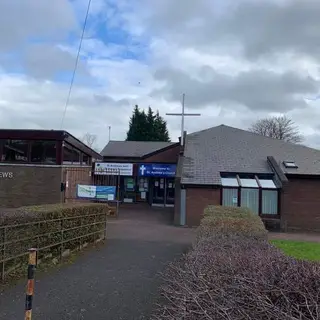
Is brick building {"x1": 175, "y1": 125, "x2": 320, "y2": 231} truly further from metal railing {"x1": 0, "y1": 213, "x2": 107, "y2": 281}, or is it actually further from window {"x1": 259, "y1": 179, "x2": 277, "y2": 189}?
metal railing {"x1": 0, "y1": 213, "x2": 107, "y2": 281}

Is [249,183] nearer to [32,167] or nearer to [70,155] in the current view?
[70,155]

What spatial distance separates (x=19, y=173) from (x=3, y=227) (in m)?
15.2

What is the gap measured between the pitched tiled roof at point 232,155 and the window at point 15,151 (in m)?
8.72

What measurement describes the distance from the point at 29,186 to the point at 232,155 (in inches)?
511

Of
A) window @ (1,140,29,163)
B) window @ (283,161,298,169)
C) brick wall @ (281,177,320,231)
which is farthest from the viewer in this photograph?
window @ (283,161,298,169)

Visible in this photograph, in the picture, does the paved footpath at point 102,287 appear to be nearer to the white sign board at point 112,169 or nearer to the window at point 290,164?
the window at point 290,164

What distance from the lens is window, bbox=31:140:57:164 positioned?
22172 mm

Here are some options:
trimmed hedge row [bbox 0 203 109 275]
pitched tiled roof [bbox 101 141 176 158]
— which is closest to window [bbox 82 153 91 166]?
pitched tiled roof [bbox 101 141 176 158]

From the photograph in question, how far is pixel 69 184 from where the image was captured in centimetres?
2375

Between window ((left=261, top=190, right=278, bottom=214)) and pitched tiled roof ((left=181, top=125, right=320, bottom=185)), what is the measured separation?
5.67 ft

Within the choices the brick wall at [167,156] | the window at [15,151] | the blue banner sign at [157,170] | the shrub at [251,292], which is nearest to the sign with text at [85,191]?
the window at [15,151]

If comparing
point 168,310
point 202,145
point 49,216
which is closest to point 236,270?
point 168,310

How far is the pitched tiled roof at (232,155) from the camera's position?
2466 cm

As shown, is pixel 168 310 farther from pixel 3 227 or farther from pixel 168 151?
pixel 168 151
